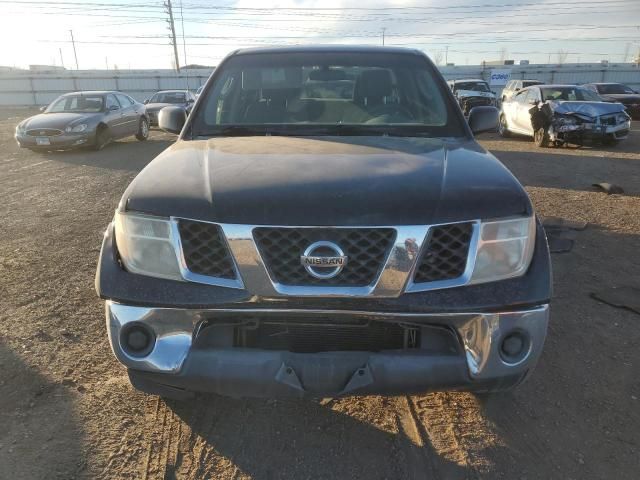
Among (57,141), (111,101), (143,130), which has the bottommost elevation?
(143,130)

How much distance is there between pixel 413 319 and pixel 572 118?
12.5 metres

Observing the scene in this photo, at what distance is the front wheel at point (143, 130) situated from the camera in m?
15.9

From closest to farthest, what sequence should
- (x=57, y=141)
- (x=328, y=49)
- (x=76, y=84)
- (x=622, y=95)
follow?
(x=328, y=49)
(x=57, y=141)
(x=622, y=95)
(x=76, y=84)

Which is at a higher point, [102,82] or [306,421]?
[306,421]

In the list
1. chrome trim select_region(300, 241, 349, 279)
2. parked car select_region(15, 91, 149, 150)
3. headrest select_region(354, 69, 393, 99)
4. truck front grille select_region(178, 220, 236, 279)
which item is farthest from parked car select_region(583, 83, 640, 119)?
truck front grille select_region(178, 220, 236, 279)

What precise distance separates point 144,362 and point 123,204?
68 centimetres

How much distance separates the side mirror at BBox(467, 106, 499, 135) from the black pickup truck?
161 centimetres

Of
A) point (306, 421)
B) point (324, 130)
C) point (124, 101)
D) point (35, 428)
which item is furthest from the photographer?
point (124, 101)

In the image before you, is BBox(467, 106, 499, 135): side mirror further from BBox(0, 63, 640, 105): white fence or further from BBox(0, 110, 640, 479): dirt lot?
BBox(0, 63, 640, 105): white fence

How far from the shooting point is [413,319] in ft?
6.94

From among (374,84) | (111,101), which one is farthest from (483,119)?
(111,101)

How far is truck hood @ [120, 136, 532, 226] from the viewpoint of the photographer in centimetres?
208

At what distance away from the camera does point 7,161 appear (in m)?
12.1

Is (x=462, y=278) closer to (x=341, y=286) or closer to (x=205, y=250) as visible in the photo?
(x=341, y=286)
